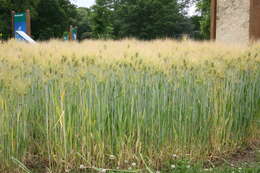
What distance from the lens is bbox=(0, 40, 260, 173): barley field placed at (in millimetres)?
2883

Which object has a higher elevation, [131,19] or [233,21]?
[131,19]

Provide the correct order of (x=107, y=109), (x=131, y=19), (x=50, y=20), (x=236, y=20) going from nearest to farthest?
(x=107, y=109) < (x=236, y=20) < (x=50, y=20) < (x=131, y=19)

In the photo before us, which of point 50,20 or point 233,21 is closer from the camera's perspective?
point 233,21

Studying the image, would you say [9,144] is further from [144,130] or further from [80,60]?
[144,130]

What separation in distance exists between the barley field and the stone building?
14.2 ft

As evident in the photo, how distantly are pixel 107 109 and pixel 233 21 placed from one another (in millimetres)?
6133

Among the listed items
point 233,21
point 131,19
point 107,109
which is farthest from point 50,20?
point 107,109

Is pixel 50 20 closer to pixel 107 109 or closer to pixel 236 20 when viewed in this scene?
pixel 236 20

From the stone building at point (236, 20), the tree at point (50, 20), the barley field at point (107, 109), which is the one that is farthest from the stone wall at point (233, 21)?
the tree at point (50, 20)

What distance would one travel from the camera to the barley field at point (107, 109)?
2.88 meters

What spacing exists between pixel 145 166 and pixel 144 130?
32 cm

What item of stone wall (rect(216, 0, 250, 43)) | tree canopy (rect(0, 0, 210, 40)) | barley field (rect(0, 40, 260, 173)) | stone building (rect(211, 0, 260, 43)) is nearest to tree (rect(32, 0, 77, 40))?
tree canopy (rect(0, 0, 210, 40))

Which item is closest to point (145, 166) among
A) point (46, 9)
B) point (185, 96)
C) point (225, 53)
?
point (185, 96)

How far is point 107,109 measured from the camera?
2939 mm
